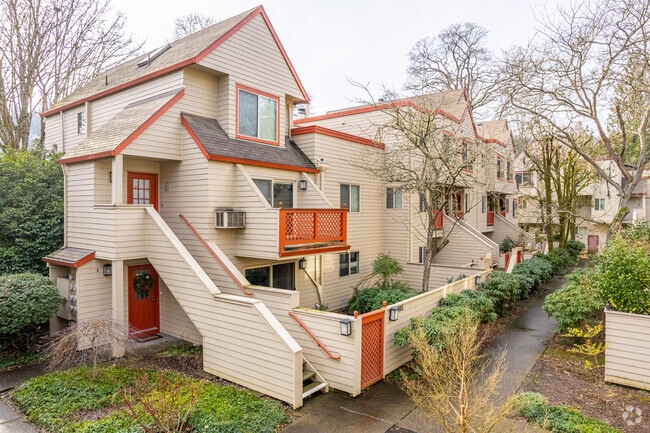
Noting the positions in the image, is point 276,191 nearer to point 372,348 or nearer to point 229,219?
point 229,219

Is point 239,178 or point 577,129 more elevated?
point 577,129

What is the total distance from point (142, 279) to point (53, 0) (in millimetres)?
14680

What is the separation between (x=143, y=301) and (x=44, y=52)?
14.1 m

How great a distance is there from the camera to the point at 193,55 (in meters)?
10.3

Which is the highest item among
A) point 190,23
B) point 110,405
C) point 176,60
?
point 190,23

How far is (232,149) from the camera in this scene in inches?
416

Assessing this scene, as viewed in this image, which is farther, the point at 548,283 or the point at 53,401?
the point at 548,283

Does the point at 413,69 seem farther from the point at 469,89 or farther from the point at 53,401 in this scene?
the point at 53,401

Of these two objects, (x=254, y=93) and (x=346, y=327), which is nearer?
(x=346, y=327)

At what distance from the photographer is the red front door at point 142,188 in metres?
10.6

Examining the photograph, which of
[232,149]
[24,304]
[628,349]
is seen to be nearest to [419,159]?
[232,149]

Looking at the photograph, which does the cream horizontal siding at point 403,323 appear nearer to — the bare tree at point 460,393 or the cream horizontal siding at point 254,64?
the bare tree at point 460,393

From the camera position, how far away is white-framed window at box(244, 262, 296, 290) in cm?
1145

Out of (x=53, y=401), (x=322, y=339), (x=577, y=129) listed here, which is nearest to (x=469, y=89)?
(x=577, y=129)
